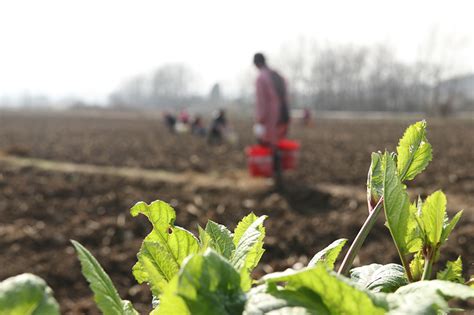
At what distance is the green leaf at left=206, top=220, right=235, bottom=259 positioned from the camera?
58 centimetres

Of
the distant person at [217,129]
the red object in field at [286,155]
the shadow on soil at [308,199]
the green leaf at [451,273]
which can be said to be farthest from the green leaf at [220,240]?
the distant person at [217,129]

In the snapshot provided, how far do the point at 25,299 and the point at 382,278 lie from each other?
0.40 meters

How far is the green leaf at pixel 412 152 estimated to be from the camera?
0.57m

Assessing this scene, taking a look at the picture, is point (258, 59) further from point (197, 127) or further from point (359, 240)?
point (197, 127)

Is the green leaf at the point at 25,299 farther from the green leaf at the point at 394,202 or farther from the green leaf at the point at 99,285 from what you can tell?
the green leaf at the point at 394,202

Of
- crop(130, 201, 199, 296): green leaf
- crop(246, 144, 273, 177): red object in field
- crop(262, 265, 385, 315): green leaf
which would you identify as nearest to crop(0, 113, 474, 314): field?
crop(246, 144, 273, 177): red object in field

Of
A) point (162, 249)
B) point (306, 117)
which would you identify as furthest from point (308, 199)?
point (306, 117)

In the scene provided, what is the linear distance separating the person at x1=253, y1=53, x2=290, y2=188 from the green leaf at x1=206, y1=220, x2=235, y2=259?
6.87m

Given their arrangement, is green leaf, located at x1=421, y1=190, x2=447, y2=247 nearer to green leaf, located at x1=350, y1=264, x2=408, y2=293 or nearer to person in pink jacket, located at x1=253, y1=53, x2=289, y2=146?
green leaf, located at x1=350, y1=264, x2=408, y2=293

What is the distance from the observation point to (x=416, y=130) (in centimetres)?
57

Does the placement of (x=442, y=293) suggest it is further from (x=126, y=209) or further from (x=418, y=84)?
(x=418, y=84)

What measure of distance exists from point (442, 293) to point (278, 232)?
5.52m

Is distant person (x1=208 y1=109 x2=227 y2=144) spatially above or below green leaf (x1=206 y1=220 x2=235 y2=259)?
below

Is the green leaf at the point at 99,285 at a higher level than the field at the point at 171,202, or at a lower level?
higher
